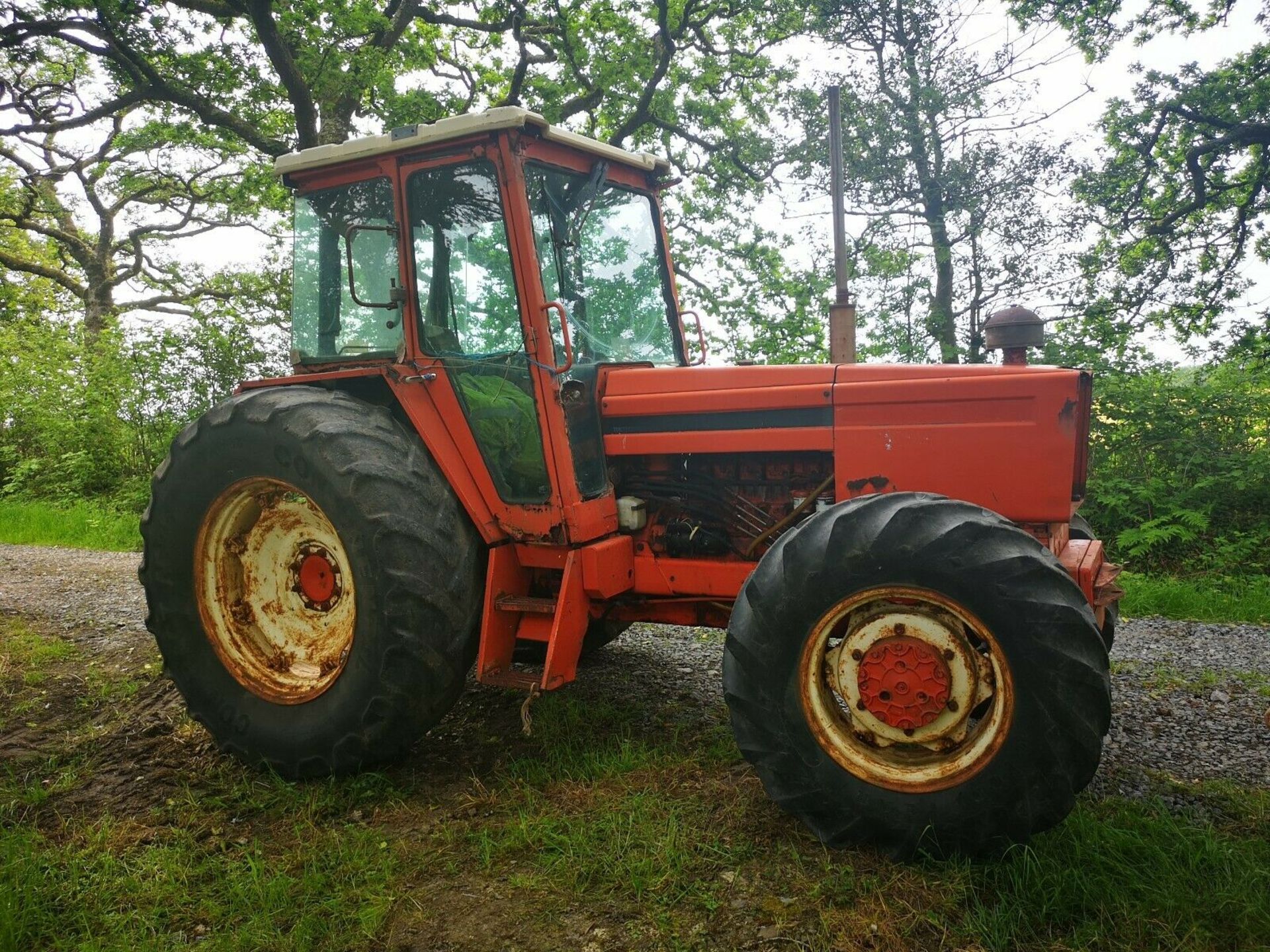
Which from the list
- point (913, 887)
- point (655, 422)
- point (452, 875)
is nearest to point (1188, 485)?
point (655, 422)

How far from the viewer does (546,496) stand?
10.8 ft

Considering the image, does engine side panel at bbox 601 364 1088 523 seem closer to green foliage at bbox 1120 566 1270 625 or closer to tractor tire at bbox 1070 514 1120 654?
tractor tire at bbox 1070 514 1120 654

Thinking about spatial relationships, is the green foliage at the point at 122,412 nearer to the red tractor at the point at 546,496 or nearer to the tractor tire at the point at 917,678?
the red tractor at the point at 546,496

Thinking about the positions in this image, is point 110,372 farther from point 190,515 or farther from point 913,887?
point 913,887

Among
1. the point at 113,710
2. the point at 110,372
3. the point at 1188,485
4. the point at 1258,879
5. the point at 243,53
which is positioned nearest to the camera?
the point at 1258,879

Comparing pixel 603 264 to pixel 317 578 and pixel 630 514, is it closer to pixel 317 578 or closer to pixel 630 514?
pixel 630 514

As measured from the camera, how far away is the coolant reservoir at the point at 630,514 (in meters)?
3.50

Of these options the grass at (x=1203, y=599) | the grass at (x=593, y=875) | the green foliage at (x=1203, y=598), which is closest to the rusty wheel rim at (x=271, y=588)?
the grass at (x=593, y=875)

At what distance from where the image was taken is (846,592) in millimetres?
2508

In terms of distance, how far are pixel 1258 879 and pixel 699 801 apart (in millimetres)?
1505

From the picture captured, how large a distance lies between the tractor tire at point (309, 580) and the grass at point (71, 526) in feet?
21.1

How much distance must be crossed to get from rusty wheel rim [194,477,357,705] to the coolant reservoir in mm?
1076

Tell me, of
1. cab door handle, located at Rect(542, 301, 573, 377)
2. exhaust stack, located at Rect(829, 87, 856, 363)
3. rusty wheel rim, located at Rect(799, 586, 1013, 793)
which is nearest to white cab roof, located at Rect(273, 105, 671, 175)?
cab door handle, located at Rect(542, 301, 573, 377)

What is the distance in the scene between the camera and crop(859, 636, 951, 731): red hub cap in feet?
8.05
